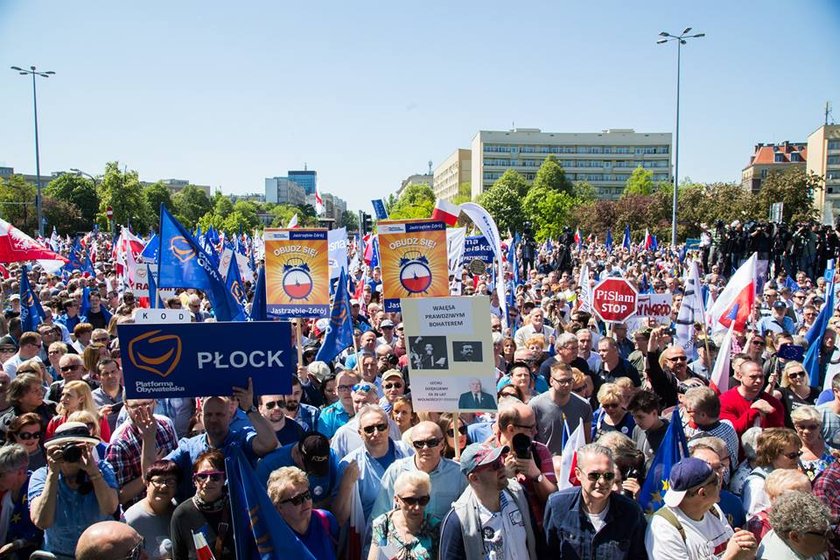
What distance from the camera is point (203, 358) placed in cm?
418

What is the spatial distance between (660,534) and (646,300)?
23.5ft

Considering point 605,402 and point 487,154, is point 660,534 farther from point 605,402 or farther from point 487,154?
point 487,154

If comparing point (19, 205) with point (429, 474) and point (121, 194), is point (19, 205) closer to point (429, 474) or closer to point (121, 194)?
point (121, 194)

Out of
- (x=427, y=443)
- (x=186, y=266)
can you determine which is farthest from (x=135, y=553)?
(x=186, y=266)

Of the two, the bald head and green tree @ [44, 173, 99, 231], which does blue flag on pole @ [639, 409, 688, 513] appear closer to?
the bald head

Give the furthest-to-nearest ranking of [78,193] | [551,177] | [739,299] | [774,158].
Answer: [774,158], [551,177], [78,193], [739,299]

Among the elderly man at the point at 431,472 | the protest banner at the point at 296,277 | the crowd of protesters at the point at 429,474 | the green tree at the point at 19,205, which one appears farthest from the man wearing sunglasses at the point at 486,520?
the green tree at the point at 19,205

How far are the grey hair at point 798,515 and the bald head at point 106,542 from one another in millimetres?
3080

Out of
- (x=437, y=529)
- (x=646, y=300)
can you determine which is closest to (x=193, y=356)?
(x=437, y=529)

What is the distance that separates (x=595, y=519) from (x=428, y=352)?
5.91 feet

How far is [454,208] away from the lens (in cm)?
1342

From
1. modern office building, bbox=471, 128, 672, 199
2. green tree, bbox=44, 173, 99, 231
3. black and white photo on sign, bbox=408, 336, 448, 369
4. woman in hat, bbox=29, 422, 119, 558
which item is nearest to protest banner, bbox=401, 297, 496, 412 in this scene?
black and white photo on sign, bbox=408, 336, 448, 369

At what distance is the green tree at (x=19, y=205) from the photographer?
5841 centimetres

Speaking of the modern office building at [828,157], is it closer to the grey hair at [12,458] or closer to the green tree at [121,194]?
the green tree at [121,194]
